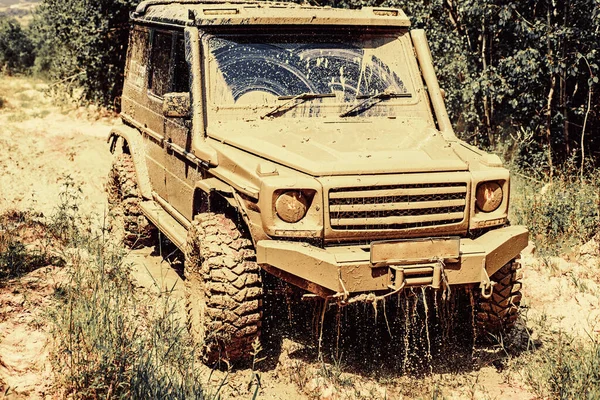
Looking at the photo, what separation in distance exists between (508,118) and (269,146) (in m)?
6.29

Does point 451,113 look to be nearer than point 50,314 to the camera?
No

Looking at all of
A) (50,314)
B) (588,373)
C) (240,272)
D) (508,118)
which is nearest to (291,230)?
(240,272)

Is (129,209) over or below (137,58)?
below

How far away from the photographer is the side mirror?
204 inches

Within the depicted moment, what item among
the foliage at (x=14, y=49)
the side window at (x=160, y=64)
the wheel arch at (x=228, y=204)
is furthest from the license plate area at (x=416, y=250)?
the foliage at (x=14, y=49)

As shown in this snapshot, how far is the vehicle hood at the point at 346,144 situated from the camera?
4480 mm

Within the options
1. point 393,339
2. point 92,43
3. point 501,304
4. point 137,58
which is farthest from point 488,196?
point 92,43

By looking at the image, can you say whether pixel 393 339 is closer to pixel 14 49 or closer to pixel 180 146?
pixel 180 146

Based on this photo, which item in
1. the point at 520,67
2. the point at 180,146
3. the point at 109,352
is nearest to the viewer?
the point at 109,352

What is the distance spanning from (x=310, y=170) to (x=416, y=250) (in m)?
0.73

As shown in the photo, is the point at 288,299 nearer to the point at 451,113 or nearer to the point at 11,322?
the point at 11,322

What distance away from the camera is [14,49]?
20266 mm

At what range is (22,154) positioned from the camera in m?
10.2

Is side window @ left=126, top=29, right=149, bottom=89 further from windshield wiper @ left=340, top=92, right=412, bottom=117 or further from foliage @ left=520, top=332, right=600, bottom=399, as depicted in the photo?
foliage @ left=520, top=332, right=600, bottom=399
